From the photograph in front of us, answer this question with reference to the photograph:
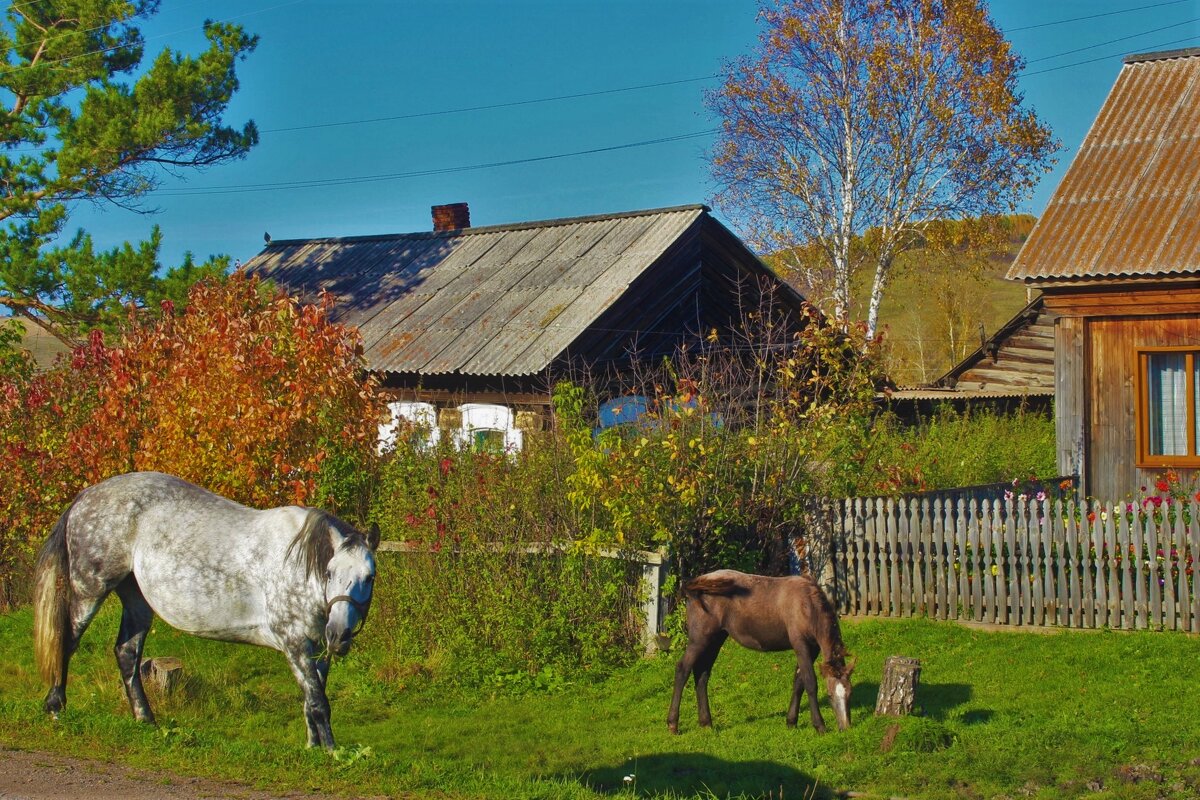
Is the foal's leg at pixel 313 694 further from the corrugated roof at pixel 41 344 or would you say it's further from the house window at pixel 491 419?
the corrugated roof at pixel 41 344

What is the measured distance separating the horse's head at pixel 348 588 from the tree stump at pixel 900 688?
3.72m

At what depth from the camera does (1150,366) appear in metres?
14.8

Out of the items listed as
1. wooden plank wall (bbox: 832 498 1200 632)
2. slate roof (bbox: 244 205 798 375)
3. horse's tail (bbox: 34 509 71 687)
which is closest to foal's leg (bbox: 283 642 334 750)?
horse's tail (bbox: 34 509 71 687)

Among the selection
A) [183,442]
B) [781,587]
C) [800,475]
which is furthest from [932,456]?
[183,442]

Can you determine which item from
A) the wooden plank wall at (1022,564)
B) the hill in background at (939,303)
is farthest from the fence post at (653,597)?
the hill in background at (939,303)

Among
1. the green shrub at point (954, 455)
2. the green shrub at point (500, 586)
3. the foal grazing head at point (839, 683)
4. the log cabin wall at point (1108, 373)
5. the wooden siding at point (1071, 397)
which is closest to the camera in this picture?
the foal grazing head at point (839, 683)

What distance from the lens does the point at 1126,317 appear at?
1486cm

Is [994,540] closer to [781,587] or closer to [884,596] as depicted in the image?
[884,596]

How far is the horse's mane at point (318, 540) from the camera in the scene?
7.28 m

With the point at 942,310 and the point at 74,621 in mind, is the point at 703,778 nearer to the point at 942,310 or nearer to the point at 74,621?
the point at 74,621

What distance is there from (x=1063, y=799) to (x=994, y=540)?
4.88m

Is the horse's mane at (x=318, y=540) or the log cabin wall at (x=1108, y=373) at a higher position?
the log cabin wall at (x=1108, y=373)

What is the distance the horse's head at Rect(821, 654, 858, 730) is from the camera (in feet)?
27.3

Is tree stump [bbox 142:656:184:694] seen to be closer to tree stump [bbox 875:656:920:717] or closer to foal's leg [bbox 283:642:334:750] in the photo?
foal's leg [bbox 283:642:334:750]
